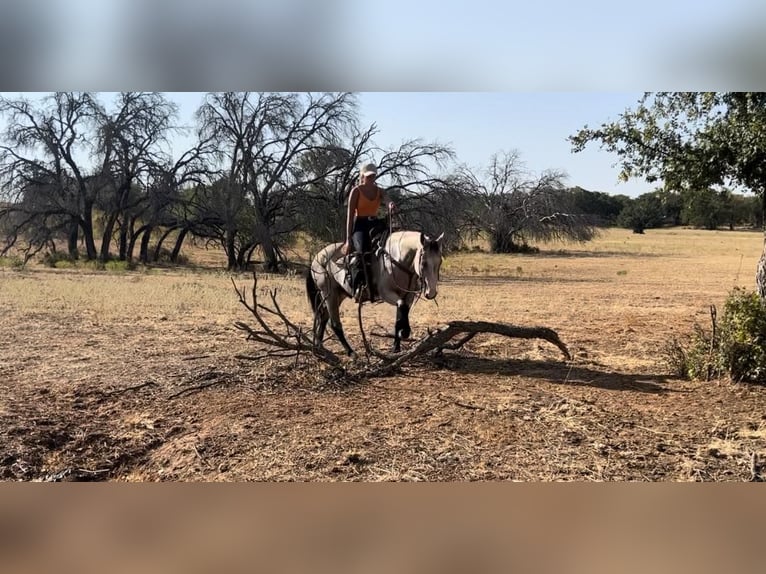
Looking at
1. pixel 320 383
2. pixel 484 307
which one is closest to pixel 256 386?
pixel 320 383

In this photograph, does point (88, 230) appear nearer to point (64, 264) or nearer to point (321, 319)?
point (64, 264)

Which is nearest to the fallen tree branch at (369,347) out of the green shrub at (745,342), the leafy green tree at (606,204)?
the green shrub at (745,342)

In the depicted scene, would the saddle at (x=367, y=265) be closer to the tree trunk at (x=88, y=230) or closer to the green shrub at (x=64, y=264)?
the green shrub at (x=64, y=264)

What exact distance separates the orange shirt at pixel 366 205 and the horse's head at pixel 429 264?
1050 mm

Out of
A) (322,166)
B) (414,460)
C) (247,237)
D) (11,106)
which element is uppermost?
(11,106)

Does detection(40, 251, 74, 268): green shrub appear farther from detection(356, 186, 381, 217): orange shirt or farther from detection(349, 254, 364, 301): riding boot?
detection(356, 186, 381, 217): orange shirt

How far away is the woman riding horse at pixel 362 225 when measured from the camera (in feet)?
26.3

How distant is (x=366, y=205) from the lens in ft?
26.5

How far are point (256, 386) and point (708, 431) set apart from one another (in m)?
4.49

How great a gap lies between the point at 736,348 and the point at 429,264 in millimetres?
3463

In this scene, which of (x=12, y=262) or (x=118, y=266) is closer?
(x=118, y=266)

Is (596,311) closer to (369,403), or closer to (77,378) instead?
(369,403)

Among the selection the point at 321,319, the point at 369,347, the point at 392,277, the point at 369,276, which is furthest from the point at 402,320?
the point at 321,319

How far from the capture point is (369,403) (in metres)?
6.27
